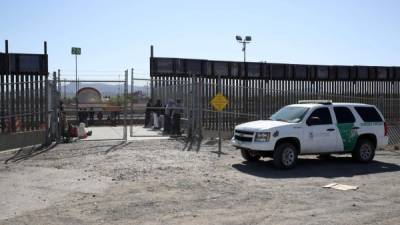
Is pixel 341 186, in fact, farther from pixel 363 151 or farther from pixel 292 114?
pixel 363 151

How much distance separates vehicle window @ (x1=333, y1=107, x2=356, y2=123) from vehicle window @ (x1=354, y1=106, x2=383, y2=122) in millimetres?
358

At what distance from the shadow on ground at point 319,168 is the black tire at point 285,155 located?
17 centimetres

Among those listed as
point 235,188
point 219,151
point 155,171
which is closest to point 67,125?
point 219,151

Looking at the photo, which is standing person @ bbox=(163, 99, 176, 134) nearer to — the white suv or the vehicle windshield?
the white suv

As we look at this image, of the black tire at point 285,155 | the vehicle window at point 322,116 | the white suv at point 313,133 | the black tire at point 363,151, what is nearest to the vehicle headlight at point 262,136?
the white suv at point 313,133

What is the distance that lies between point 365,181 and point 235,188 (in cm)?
326

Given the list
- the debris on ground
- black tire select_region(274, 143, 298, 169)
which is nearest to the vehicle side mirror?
black tire select_region(274, 143, 298, 169)

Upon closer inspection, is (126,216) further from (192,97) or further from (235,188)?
(192,97)

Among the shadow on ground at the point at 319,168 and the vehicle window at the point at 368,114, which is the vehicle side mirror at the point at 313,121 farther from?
the vehicle window at the point at 368,114

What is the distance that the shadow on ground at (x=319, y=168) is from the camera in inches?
520

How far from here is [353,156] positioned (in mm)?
15484

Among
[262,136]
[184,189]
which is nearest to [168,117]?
[262,136]

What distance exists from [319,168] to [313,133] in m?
0.95

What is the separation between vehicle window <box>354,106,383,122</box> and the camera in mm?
15492
